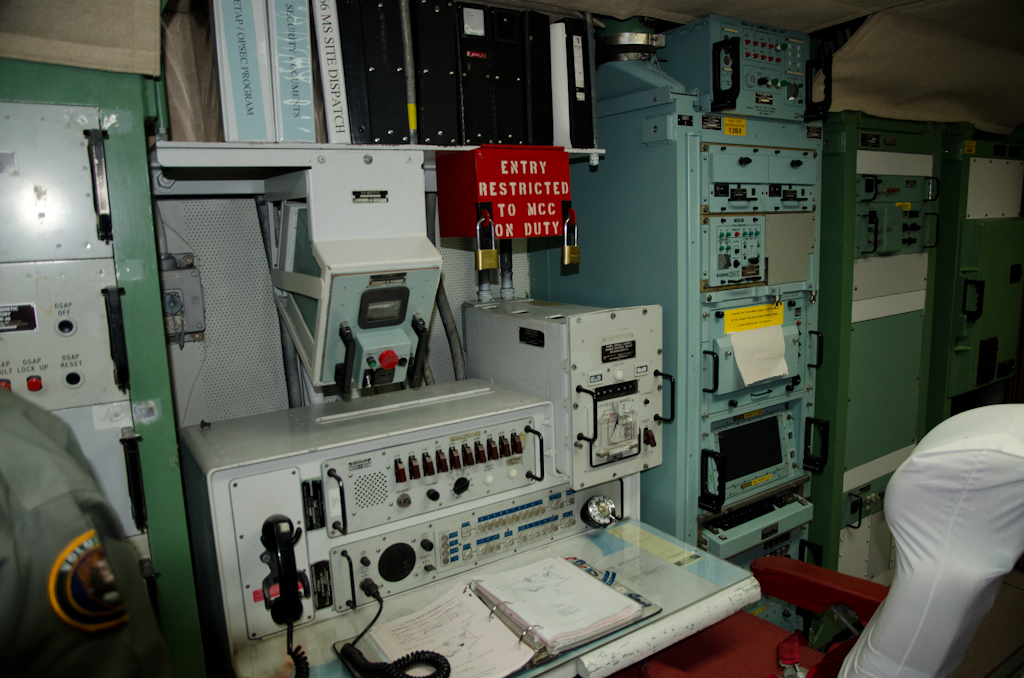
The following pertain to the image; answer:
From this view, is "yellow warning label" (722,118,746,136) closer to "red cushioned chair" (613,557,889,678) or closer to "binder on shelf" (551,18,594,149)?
"binder on shelf" (551,18,594,149)

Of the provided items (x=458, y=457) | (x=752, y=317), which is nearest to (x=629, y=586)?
(x=458, y=457)

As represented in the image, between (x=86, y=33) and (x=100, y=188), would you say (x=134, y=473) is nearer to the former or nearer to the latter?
(x=100, y=188)

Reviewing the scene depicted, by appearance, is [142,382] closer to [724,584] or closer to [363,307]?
[363,307]

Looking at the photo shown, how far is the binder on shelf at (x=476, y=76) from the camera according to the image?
2.05 metres

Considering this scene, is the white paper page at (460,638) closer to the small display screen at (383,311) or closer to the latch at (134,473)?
the latch at (134,473)

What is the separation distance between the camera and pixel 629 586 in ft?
6.33

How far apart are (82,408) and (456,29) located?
4.99ft

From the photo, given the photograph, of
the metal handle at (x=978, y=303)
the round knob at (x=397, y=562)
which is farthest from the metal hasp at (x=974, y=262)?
the round knob at (x=397, y=562)

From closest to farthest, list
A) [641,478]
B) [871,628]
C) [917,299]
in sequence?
[871,628] → [641,478] → [917,299]

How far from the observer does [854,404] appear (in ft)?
10.1

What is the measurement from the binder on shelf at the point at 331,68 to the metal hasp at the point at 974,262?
3231 mm

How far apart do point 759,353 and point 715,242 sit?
513 millimetres

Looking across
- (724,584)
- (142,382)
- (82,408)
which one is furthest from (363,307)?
(724,584)

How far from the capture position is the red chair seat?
6.69 ft
